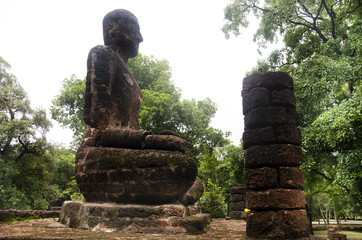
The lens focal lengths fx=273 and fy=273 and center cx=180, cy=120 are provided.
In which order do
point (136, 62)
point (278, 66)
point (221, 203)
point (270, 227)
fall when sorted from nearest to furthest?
point (270, 227), point (221, 203), point (278, 66), point (136, 62)

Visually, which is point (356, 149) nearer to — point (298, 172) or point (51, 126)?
point (298, 172)

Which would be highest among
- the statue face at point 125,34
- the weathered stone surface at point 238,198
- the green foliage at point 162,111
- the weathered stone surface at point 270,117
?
the green foliage at point 162,111

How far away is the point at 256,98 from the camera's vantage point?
169 inches

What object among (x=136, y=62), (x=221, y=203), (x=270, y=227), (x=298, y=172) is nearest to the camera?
(x=270, y=227)

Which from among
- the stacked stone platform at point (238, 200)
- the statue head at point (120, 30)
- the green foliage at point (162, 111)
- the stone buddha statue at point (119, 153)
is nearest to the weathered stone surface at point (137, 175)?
the stone buddha statue at point (119, 153)

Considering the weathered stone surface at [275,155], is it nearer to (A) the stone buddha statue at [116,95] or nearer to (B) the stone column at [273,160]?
(B) the stone column at [273,160]

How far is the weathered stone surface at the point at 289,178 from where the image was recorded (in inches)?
154

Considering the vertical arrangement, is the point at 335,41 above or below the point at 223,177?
above

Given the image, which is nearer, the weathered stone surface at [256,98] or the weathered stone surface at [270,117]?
the weathered stone surface at [270,117]

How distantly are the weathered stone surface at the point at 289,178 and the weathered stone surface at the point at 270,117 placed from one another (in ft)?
2.26

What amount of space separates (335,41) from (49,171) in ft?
69.9

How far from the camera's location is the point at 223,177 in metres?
25.2

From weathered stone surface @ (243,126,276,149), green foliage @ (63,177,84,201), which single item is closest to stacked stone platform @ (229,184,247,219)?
weathered stone surface @ (243,126,276,149)

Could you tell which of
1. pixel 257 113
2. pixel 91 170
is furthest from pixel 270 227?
pixel 91 170
